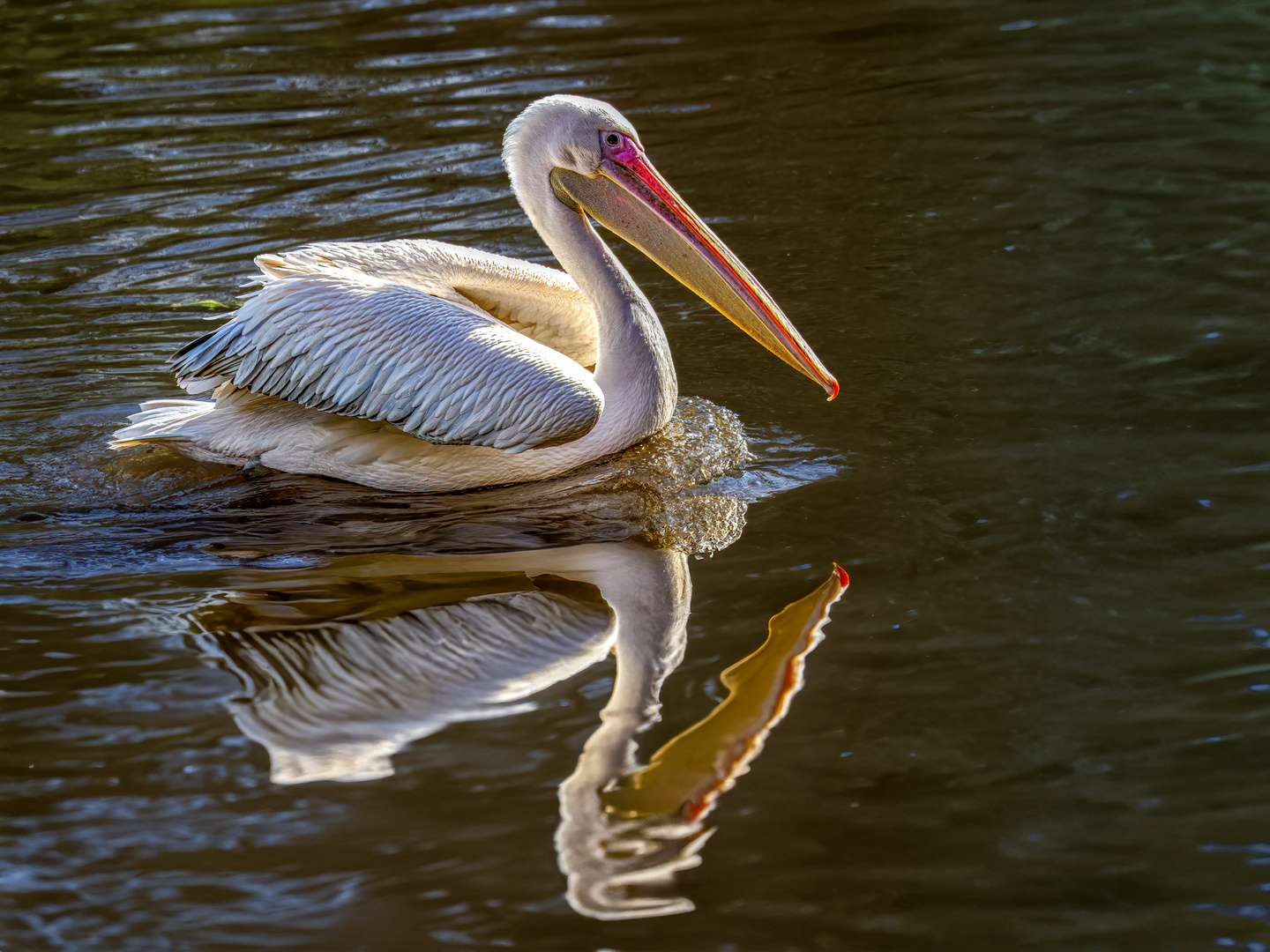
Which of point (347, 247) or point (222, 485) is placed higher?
point (347, 247)

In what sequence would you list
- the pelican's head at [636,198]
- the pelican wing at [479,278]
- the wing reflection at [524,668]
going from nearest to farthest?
the wing reflection at [524,668] → the pelican's head at [636,198] → the pelican wing at [479,278]

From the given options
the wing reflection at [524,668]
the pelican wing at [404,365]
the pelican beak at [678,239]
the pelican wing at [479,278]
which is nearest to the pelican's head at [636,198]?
the pelican beak at [678,239]

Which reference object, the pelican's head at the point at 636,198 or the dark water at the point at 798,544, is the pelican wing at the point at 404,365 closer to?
Answer: the dark water at the point at 798,544

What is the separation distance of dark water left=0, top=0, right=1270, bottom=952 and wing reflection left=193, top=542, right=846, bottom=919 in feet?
0.09

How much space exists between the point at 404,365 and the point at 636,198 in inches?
34.5

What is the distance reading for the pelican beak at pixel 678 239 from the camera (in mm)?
4180

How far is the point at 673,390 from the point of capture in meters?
4.23

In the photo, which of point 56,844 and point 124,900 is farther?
point 56,844

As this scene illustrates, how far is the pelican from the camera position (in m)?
3.98

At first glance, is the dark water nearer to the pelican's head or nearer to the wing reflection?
the wing reflection

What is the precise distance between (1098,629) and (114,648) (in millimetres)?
2262

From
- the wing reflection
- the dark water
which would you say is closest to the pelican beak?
the dark water

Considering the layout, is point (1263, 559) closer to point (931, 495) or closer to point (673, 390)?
point (931, 495)

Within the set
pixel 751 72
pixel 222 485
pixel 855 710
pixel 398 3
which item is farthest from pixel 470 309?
pixel 398 3
